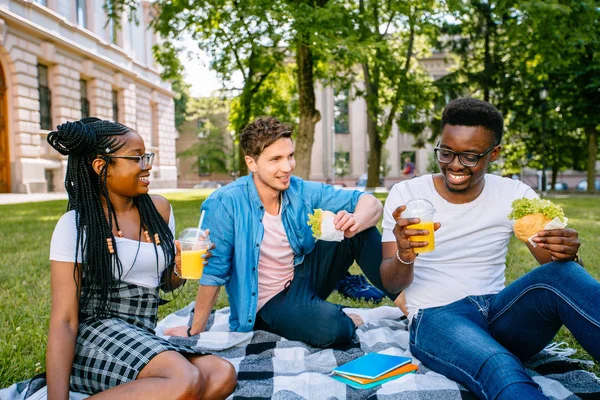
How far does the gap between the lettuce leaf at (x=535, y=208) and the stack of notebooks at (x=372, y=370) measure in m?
1.07

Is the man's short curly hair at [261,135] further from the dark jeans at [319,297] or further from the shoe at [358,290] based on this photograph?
the shoe at [358,290]

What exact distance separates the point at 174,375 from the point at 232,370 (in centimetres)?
45

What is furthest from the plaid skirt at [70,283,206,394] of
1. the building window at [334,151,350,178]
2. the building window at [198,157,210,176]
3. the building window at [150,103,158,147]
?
the building window at [198,157,210,176]

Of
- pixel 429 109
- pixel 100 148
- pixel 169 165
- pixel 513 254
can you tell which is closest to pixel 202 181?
pixel 169 165

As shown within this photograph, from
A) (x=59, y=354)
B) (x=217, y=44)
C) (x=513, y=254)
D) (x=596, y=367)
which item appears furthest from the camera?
(x=217, y=44)

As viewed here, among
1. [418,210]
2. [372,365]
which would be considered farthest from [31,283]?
[418,210]

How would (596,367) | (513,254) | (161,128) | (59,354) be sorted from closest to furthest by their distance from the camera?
(59,354) → (596,367) → (513,254) → (161,128)

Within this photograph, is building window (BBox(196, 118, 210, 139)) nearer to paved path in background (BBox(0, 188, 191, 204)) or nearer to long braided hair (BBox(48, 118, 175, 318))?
paved path in background (BBox(0, 188, 191, 204))

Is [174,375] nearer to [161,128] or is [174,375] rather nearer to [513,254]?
[513,254]

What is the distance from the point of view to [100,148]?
2936 mm

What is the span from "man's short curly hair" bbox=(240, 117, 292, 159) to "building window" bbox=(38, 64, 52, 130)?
2217cm

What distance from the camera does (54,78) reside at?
23797 mm

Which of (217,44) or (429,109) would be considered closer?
(217,44)

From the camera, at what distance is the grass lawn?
374 cm
